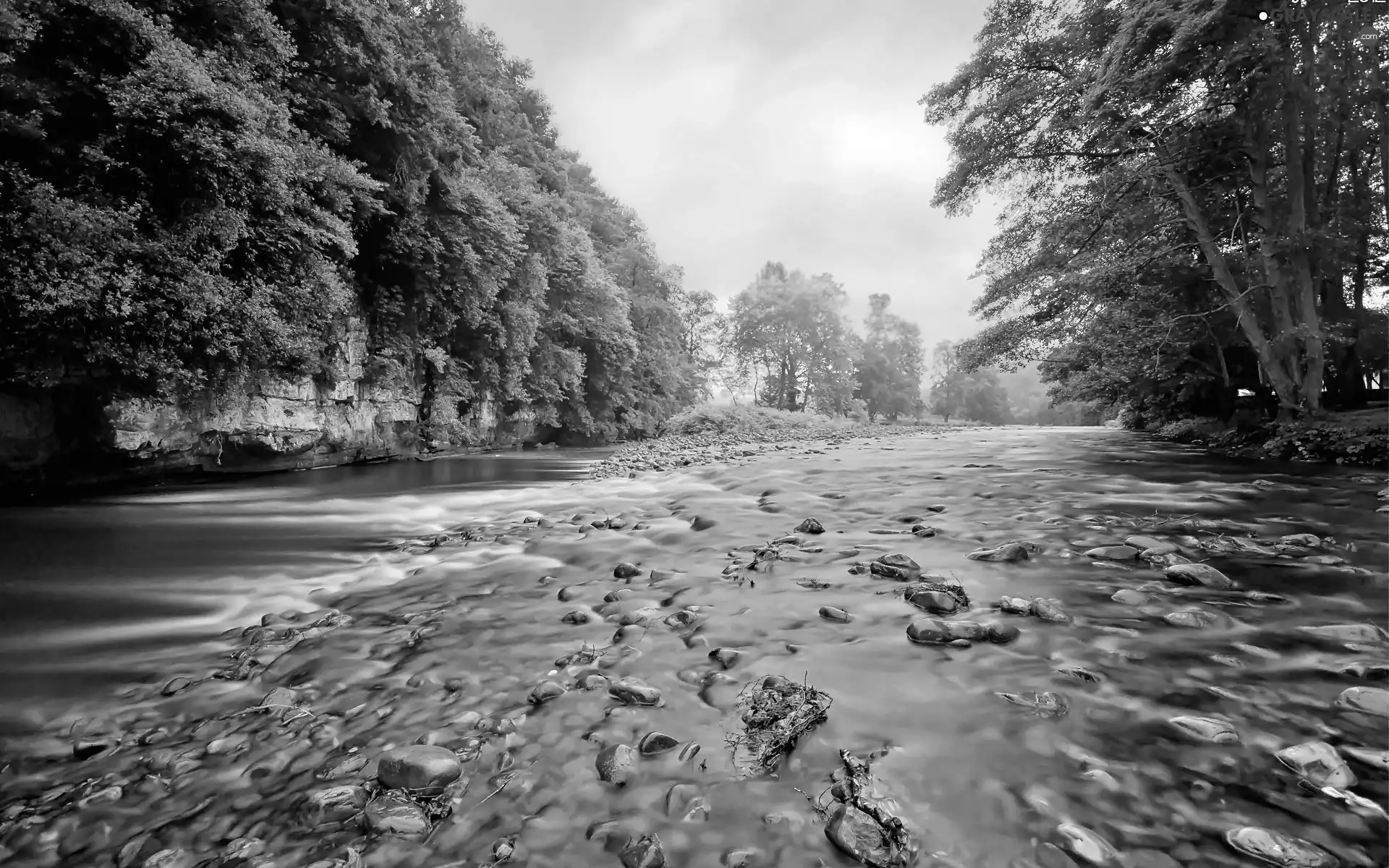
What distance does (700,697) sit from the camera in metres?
2.12

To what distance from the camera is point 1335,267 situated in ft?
33.8

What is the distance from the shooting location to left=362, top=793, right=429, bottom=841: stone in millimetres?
1489

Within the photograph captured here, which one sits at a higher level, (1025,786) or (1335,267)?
(1335,267)

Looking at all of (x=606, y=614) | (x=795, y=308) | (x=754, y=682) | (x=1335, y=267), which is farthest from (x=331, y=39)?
(x=795, y=308)

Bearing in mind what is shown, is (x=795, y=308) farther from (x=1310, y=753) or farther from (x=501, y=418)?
(x=1310, y=753)

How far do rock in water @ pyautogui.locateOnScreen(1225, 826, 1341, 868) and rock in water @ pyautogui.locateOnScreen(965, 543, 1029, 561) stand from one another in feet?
7.82

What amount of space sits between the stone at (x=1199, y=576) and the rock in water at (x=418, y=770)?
3701 millimetres

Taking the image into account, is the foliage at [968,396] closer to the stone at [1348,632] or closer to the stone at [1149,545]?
the stone at [1149,545]

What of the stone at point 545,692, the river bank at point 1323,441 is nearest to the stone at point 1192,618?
the stone at point 545,692

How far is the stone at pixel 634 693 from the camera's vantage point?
6.90 ft

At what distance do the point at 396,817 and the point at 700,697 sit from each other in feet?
3.44

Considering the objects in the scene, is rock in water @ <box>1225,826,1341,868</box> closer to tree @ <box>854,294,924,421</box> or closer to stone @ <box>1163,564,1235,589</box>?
stone @ <box>1163,564,1235,589</box>

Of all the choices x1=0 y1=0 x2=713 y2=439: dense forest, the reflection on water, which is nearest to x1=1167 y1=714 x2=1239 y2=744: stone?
the reflection on water

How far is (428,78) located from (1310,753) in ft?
56.9
